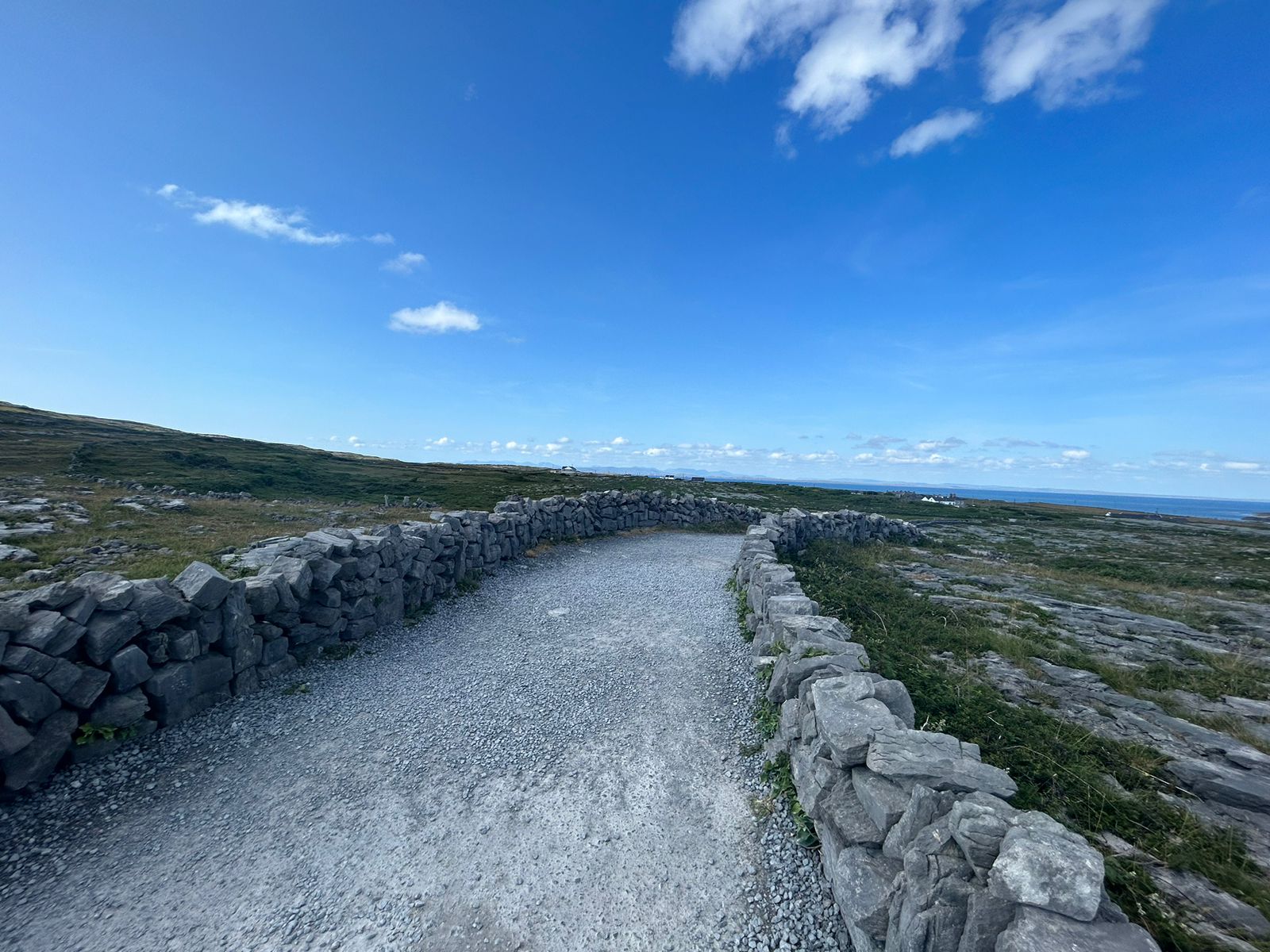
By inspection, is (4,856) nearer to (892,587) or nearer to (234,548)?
(234,548)

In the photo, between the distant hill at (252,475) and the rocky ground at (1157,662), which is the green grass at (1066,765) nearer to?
the rocky ground at (1157,662)

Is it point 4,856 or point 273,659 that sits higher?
point 273,659

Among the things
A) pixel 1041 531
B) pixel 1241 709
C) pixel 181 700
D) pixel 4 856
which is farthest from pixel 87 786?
pixel 1041 531

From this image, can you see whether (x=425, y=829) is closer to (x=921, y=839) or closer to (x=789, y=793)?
(x=789, y=793)

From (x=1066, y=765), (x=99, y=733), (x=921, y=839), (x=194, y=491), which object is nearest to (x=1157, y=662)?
(x=1066, y=765)

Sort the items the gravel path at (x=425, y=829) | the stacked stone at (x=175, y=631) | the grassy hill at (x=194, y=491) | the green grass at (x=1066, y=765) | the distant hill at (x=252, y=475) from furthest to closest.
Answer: the distant hill at (x=252, y=475) < the grassy hill at (x=194, y=491) < the stacked stone at (x=175, y=631) < the gravel path at (x=425, y=829) < the green grass at (x=1066, y=765)

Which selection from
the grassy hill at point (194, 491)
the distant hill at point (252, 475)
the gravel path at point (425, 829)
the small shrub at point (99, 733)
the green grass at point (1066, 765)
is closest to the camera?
the green grass at point (1066, 765)

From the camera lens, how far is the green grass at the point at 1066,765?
424cm

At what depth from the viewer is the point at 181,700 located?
6.97m

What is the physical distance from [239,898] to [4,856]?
2.40m

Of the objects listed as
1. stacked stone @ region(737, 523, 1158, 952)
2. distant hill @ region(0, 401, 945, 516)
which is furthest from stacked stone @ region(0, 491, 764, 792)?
distant hill @ region(0, 401, 945, 516)

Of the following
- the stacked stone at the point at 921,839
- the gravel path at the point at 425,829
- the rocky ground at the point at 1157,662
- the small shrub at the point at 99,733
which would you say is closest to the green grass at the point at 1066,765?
the rocky ground at the point at 1157,662

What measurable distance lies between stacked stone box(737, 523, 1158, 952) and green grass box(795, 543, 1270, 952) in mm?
1139

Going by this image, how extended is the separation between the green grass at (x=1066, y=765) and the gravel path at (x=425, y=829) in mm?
2459
